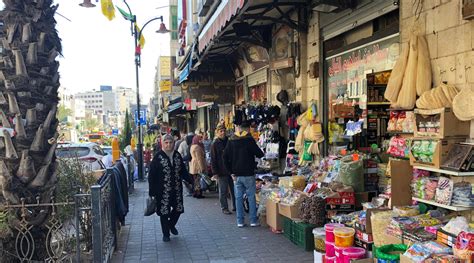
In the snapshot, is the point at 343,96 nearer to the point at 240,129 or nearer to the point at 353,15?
the point at 353,15

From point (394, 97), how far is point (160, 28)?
14500 mm

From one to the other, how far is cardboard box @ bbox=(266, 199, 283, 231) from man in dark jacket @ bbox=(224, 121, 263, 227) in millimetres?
359

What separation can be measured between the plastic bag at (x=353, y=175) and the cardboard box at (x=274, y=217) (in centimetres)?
128

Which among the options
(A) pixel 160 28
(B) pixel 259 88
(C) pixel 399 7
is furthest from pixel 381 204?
(A) pixel 160 28

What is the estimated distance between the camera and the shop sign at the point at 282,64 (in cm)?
942

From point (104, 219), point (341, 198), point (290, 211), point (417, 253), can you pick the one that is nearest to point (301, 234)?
point (290, 211)

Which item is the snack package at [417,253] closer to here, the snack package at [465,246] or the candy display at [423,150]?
the snack package at [465,246]

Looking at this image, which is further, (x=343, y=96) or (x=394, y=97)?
(x=343, y=96)

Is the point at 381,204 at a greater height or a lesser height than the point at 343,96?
lesser

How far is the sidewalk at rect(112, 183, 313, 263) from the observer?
616 cm

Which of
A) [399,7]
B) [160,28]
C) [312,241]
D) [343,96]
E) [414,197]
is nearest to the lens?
[414,197]

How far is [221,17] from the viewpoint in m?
7.55

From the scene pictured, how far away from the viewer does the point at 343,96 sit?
7812 millimetres

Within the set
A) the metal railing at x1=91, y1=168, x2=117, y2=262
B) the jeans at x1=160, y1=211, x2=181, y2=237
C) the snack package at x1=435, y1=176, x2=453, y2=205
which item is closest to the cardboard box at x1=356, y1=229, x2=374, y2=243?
the snack package at x1=435, y1=176, x2=453, y2=205
